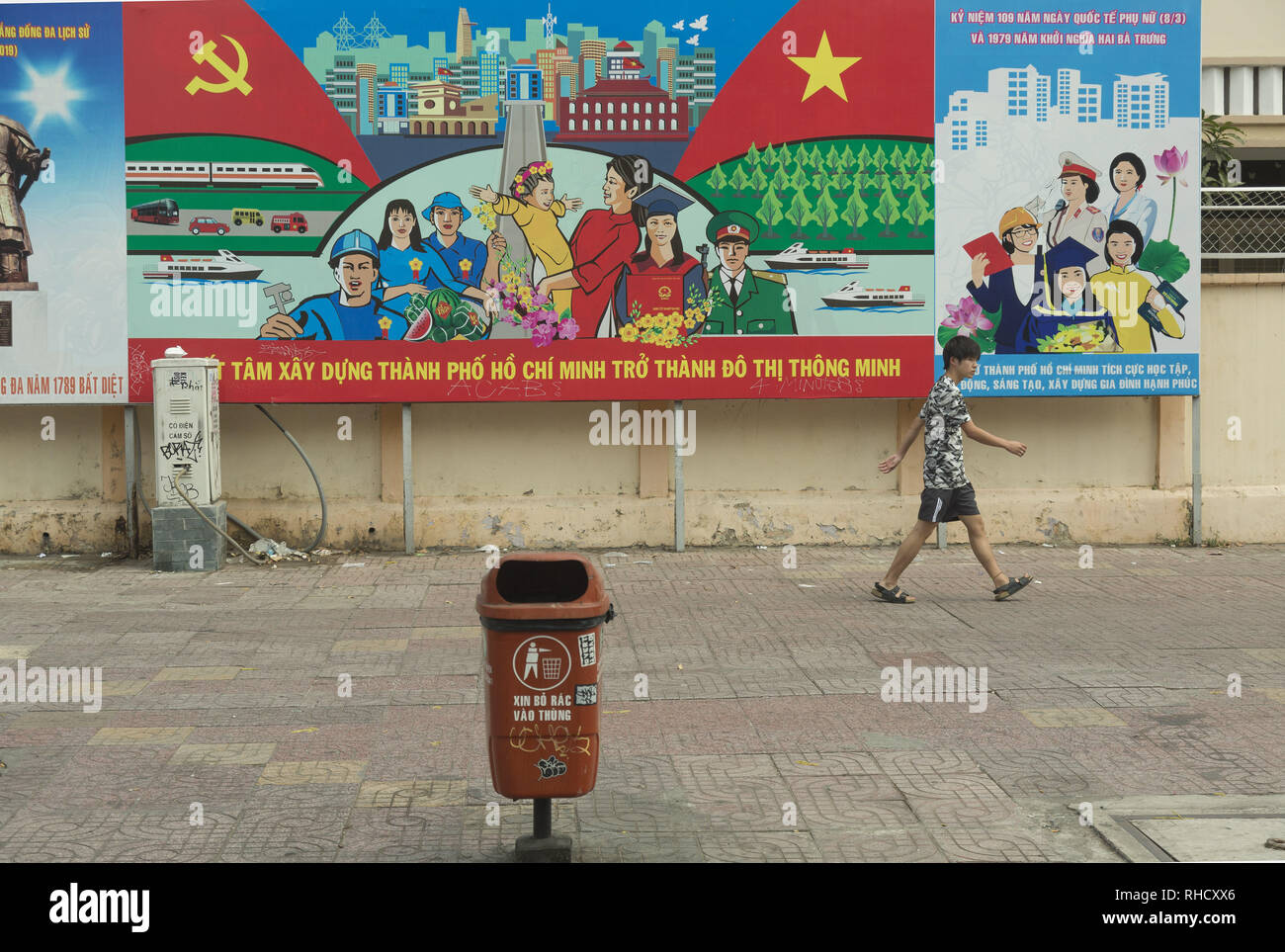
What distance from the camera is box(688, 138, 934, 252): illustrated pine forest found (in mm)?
11789

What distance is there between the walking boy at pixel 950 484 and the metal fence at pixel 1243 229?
4147 millimetres

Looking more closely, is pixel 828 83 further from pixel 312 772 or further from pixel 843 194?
pixel 312 772

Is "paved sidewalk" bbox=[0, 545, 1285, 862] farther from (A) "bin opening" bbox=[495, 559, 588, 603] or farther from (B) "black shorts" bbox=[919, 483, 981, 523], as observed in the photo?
(A) "bin opening" bbox=[495, 559, 588, 603]

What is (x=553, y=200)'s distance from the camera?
1170 cm

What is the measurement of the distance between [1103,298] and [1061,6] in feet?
8.56

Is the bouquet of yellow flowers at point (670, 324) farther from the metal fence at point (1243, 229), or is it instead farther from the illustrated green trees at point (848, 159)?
the metal fence at point (1243, 229)

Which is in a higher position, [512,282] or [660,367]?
[512,282]

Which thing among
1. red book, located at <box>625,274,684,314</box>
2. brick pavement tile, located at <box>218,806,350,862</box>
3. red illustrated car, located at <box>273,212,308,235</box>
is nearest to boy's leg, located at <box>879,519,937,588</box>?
red book, located at <box>625,274,684,314</box>

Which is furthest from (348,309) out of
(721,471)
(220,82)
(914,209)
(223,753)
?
(223,753)

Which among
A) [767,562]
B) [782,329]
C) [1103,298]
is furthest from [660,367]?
[1103,298]

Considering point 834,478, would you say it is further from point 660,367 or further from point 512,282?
point 512,282

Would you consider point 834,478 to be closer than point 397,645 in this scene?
No

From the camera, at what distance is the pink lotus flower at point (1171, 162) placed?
39.0 feet

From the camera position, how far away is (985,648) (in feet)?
27.0
